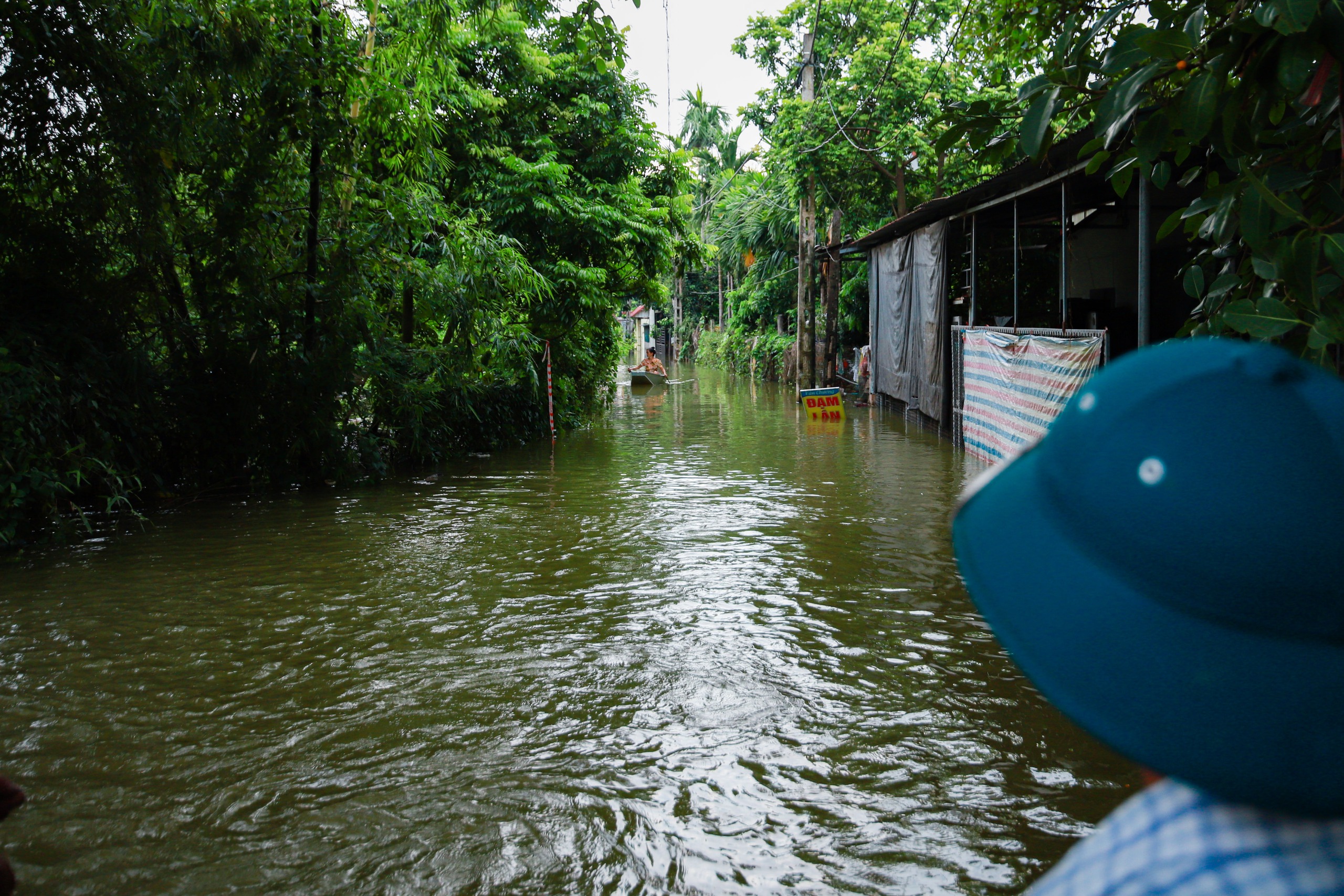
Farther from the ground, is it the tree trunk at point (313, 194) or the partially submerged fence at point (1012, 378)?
the tree trunk at point (313, 194)

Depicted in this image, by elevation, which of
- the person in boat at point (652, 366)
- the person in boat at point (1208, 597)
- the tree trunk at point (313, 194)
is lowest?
the person in boat at point (652, 366)

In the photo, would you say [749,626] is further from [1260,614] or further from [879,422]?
[879,422]

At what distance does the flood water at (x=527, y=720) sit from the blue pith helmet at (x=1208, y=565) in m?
2.59

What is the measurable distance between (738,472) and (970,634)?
6.75 metres

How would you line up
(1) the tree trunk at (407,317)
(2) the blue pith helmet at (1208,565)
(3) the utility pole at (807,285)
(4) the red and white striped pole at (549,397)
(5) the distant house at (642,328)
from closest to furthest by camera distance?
1. (2) the blue pith helmet at (1208,565)
2. (1) the tree trunk at (407,317)
3. (4) the red and white striped pole at (549,397)
4. (3) the utility pole at (807,285)
5. (5) the distant house at (642,328)

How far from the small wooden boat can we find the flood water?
2510 cm

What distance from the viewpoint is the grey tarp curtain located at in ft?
54.7

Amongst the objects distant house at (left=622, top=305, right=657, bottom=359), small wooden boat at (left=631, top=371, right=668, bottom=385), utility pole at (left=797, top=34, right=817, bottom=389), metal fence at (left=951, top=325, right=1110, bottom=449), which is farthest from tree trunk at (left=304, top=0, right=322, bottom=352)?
distant house at (left=622, top=305, right=657, bottom=359)

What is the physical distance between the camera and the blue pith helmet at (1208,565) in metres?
0.76

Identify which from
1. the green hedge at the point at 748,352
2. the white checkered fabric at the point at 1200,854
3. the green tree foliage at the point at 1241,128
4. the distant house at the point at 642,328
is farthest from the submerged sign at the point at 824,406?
the distant house at the point at 642,328

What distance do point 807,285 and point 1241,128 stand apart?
22.9m

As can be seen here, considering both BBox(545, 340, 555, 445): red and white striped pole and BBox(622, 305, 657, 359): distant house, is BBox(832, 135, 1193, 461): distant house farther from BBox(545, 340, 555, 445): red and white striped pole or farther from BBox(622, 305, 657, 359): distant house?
BBox(622, 305, 657, 359): distant house

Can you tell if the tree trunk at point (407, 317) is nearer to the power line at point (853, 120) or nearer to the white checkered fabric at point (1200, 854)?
the power line at point (853, 120)

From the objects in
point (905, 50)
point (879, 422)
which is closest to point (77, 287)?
point (879, 422)
